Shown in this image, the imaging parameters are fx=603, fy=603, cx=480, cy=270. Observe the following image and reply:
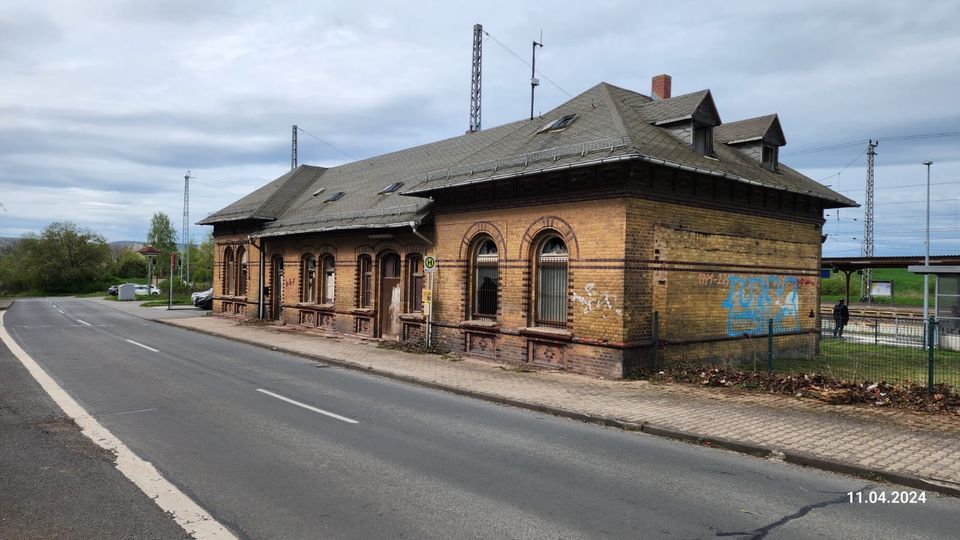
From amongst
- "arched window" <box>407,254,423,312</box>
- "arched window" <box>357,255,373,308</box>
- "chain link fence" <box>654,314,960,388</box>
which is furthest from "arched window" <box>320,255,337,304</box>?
"chain link fence" <box>654,314,960,388</box>

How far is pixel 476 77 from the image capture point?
2508 centimetres

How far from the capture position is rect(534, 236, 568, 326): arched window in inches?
538

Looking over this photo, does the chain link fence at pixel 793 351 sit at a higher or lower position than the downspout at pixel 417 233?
lower

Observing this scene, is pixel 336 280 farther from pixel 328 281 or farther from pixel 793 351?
pixel 793 351

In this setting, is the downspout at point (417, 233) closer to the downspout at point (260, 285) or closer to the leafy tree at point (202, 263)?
the downspout at point (260, 285)

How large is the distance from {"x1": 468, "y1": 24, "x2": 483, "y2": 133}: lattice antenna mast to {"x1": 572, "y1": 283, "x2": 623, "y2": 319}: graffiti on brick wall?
44.6 ft

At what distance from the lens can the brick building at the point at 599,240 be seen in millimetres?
12484

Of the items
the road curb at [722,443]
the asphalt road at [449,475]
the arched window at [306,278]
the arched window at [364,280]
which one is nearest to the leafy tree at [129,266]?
the arched window at [306,278]

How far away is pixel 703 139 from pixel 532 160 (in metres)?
4.39

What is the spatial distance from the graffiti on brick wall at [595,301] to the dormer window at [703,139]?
4726mm

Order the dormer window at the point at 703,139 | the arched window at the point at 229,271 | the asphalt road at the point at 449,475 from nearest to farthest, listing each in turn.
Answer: the asphalt road at the point at 449,475
the dormer window at the point at 703,139
the arched window at the point at 229,271

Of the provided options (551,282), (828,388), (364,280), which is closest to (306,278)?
(364,280)

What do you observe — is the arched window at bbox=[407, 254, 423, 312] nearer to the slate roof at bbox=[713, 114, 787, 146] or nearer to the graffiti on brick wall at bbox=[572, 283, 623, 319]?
the graffiti on brick wall at bbox=[572, 283, 623, 319]

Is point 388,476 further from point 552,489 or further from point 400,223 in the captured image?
point 400,223
